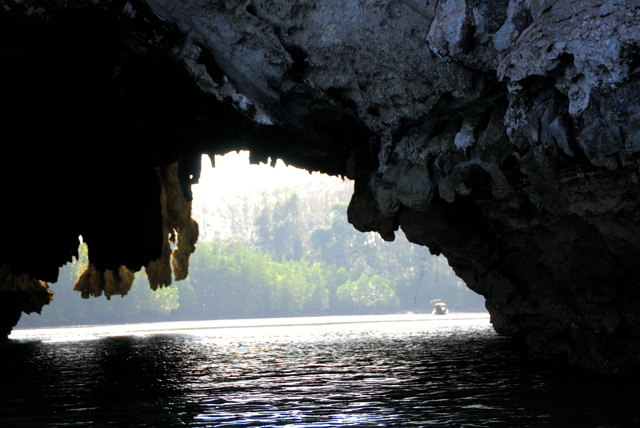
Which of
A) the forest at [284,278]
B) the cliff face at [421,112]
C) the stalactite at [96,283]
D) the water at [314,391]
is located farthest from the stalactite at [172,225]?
the forest at [284,278]

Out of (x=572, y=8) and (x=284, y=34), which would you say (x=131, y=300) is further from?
(x=572, y=8)

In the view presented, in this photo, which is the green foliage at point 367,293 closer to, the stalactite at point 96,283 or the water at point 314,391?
the stalactite at point 96,283

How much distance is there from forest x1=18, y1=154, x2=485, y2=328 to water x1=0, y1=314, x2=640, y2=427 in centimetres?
4634

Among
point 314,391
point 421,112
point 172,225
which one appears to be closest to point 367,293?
point 172,225

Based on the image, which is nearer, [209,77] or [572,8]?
[572,8]

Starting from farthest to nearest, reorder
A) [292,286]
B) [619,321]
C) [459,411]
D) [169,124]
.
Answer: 1. [292,286]
2. [169,124]
3. [619,321]
4. [459,411]

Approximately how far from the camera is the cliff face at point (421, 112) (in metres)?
9.10

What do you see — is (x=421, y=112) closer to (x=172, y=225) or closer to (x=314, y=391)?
(x=314, y=391)

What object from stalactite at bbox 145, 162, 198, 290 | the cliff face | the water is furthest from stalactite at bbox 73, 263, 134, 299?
the cliff face

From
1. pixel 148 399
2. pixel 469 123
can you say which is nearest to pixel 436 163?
pixel 469 123

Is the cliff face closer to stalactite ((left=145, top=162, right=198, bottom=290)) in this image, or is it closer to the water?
the water

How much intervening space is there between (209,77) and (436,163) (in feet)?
13.8

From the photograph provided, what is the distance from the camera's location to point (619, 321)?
454 inches

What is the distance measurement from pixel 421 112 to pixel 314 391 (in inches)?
195
